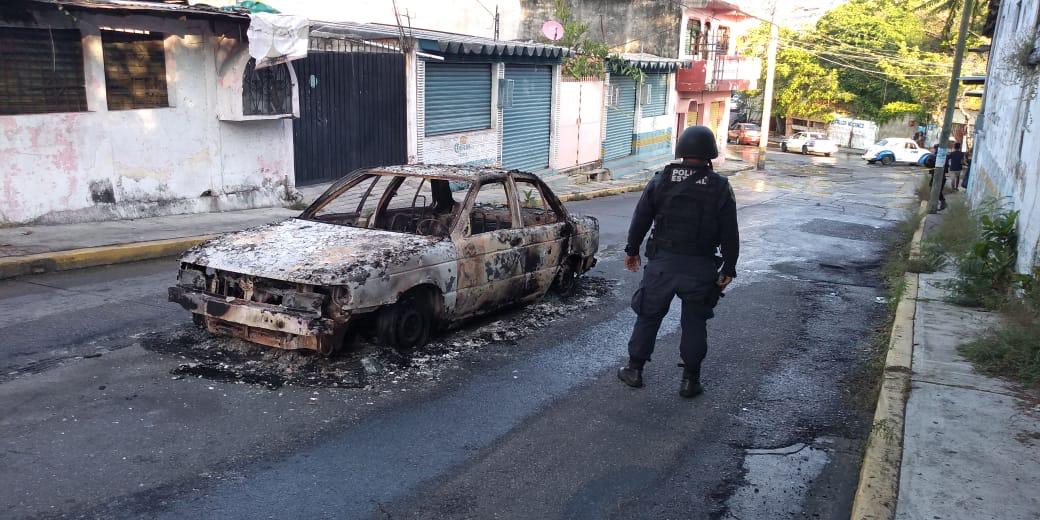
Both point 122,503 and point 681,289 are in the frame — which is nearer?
point 122,503

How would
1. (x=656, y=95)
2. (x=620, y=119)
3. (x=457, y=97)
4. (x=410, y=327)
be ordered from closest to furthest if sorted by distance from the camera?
(x=410, y=327)
(x=457, y=97)
(x=620, y=119)
(x=656, y=95)

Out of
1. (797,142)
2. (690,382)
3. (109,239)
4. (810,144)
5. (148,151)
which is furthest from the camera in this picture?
(797,142)

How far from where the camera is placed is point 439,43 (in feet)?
55.9

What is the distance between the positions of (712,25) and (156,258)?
29901 mm

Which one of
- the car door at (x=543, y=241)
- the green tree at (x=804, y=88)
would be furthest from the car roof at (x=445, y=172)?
the green tree at (x=804, y=88)

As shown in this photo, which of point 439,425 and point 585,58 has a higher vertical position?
point 585,58

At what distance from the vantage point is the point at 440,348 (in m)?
6.45

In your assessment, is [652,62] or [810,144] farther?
[810,144]

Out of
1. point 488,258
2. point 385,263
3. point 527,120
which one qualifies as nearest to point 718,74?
point 527,120

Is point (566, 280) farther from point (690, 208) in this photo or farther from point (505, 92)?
point (505, 92)

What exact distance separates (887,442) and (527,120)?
715 inches

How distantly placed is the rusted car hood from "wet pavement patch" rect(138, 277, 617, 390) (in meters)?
0.65

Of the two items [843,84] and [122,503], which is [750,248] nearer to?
[122,503]

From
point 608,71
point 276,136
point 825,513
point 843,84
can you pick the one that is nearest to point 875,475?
point 825,513
